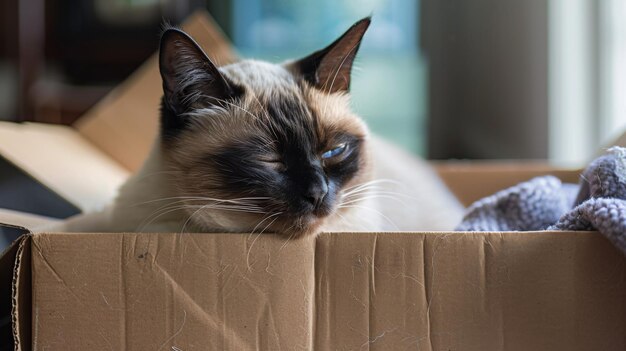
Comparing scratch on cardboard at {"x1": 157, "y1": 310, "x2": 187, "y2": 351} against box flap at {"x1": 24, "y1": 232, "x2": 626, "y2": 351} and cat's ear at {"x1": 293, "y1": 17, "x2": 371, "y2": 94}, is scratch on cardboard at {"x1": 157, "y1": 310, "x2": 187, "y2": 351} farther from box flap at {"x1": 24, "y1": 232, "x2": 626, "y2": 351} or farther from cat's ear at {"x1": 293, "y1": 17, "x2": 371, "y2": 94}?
cat's ear at {"x1": 293, "y1": 17, "x2": 371, "y2": 94}

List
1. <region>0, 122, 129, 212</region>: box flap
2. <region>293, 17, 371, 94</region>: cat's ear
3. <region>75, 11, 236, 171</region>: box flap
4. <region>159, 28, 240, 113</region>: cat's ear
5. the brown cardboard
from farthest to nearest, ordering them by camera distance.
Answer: <region>75, 11, 236, 171</region>: box flap, the brown cardboard, <region>0, 122, 129, 212</region>: box flap, <region>293, 17, 371, 94</region>: cat's ear, <region>159, 28, 240, 113</region>: cat's ear

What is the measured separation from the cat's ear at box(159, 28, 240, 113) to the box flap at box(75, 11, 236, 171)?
0.74 metres

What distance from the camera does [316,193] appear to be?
38.2 inches

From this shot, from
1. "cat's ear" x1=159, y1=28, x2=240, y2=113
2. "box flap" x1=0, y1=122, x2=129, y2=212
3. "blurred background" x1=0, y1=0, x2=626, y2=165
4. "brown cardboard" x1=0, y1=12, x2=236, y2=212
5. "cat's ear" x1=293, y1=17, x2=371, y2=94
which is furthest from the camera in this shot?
"blurred background" x1=0, y1=0, x2=626, y2=165

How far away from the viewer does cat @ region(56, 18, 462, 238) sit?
98 cm

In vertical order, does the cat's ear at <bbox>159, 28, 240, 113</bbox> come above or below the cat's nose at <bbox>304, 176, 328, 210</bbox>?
above

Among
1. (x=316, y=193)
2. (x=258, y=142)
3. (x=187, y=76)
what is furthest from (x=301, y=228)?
(x=187, y=76)

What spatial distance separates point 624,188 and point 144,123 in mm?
1343

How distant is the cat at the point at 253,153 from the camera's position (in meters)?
0.98

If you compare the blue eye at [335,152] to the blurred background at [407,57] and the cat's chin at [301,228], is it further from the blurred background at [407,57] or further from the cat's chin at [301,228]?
the blurred background at [407,57]

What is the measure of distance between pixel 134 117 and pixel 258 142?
2.94ft

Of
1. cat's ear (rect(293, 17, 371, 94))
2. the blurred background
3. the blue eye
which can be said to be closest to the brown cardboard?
cat's ear (rect(293, 17, 371, 94))

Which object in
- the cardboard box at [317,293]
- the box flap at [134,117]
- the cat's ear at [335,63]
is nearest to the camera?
the cardboard box at [317,293]

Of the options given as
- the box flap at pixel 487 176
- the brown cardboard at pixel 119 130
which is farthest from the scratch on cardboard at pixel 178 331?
the box flap at pixel 487 176
